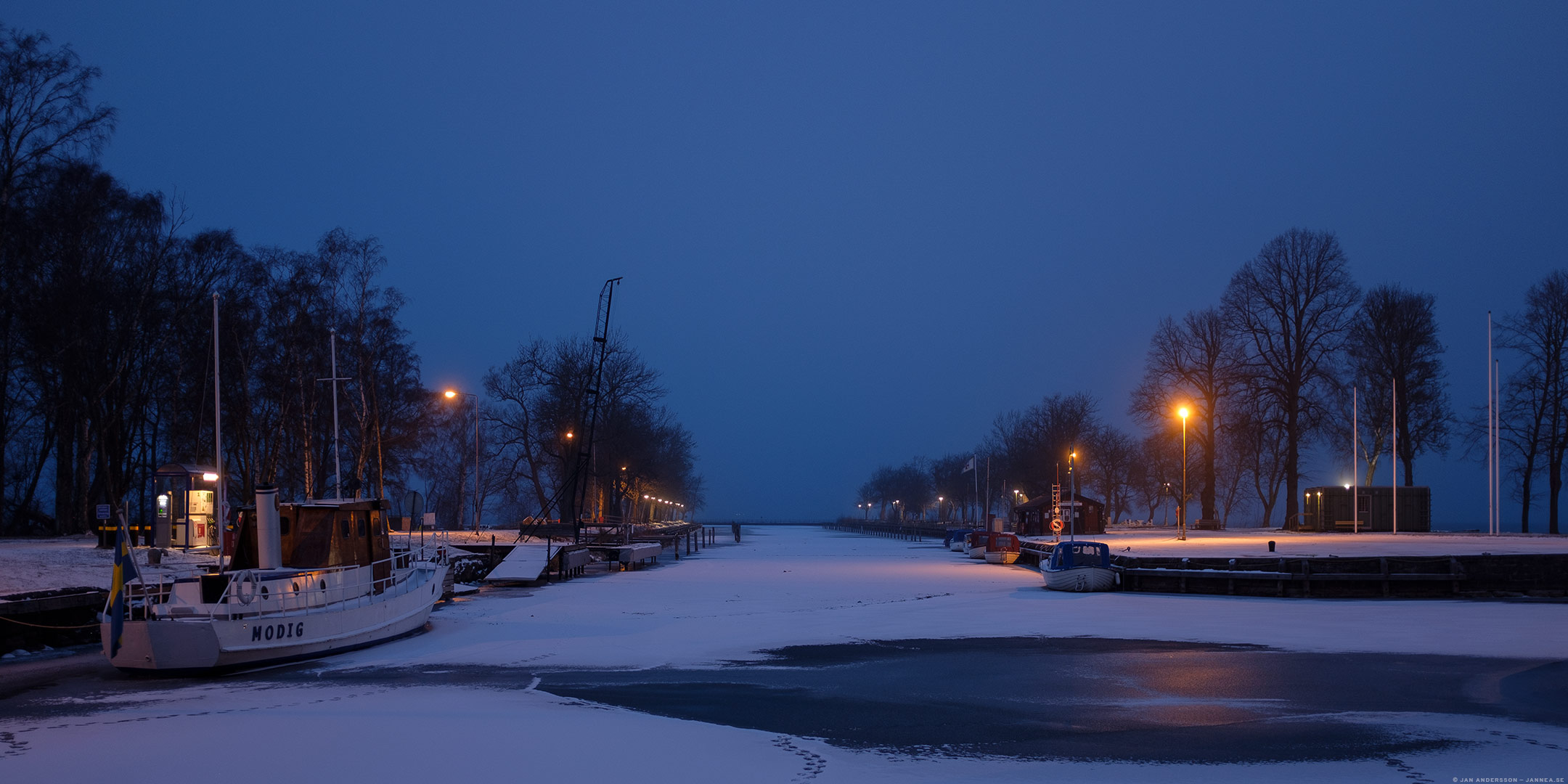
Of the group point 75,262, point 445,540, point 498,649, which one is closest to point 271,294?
point 75,262

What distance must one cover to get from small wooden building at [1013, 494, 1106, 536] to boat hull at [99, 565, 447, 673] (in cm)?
4302

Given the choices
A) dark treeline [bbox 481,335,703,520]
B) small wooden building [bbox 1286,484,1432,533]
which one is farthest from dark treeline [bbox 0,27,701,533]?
small wooden building [bbox 1286,484,1432,533]

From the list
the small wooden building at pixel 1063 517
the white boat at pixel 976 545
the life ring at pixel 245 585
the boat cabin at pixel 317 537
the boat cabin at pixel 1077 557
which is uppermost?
the boat cabin at pixel 317 537

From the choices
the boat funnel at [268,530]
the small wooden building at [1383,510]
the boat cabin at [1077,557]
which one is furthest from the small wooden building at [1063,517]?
the boat funnel at [268,530]

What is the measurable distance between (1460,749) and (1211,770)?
10.1 ft

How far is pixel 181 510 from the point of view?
33500 millimetres

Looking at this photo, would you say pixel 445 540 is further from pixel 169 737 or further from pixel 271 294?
pixel 169 737

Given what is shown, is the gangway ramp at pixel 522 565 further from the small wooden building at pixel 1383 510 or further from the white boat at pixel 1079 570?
the small wooden building at pixel 1383 510

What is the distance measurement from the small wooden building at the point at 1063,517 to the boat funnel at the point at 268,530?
4388cm

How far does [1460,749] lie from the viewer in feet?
33.5

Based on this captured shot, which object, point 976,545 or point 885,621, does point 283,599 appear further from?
point 976,545

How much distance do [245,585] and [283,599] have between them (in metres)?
0.90

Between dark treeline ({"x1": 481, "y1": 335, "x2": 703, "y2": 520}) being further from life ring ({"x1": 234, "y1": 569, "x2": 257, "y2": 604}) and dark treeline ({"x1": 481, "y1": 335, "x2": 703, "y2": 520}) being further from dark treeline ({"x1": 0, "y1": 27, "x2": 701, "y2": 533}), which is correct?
life ring ({"x1": 234, "y1": 569, "x2": 257, "y2": 604})

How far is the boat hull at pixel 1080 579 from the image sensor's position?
30.5 metres
